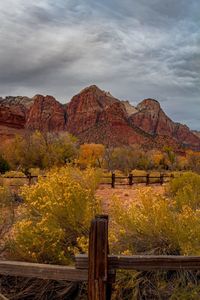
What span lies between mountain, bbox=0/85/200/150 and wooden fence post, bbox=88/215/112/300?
96901 millimetres

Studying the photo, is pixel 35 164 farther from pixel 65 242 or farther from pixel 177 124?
pixel 177 124

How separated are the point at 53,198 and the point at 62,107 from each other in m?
146

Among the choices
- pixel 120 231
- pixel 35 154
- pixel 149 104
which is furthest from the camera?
pixel 149 104

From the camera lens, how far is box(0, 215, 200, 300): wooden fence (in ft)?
11.5

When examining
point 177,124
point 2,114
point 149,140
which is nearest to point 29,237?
point 2,114

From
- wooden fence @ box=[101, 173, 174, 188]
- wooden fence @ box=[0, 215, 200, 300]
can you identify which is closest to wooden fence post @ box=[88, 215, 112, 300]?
wooden fence @ box=[0, 215, 200, 300]

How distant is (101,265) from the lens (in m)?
3.52

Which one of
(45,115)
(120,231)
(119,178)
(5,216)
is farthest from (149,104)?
(120,231)

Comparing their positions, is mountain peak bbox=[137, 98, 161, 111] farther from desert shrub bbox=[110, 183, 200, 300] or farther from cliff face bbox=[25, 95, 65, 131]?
desert shrub bbox=[110, 183, 200, 300]

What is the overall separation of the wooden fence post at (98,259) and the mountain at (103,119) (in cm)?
9690

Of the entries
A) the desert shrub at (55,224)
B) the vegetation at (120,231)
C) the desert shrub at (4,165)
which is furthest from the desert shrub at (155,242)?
the desert shrub at (4,165)

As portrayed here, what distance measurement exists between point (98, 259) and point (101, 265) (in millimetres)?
61

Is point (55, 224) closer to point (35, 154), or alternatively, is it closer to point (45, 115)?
point (35, 154)

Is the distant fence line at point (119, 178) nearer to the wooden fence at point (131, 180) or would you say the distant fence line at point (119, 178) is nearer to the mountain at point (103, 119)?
the wooden fence at point (131, 180)
